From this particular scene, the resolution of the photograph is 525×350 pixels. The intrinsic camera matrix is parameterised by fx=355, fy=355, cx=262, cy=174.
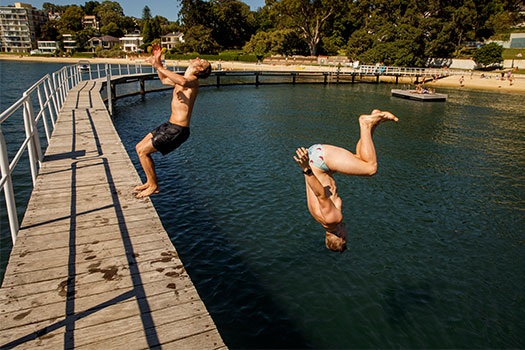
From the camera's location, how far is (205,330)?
3863mm

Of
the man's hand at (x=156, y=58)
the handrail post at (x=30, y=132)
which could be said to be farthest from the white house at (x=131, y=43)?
the man's hand at (x=156, y=58)

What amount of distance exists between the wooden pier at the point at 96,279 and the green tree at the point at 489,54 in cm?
7429

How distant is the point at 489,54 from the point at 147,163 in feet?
246

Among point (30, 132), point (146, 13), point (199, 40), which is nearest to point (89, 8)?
point (146, 13)

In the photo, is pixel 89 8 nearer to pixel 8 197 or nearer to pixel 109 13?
pixel 109 13

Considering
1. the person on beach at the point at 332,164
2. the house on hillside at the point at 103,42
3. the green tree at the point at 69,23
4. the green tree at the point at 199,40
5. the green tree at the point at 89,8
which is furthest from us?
the green tree at the point at 89,8

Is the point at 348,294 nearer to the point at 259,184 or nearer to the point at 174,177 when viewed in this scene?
the point at 259,184

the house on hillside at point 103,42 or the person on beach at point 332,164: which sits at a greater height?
the house on hillside at point 103,42

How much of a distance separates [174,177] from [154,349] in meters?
12.1

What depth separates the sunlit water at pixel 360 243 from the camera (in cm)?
727

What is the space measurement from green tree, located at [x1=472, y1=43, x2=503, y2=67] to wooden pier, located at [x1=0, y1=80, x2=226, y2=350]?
74.3 metres

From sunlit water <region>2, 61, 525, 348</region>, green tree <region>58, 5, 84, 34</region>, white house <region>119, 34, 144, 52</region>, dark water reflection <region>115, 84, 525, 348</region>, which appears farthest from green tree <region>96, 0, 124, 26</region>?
sunlit water <region>2, 61, 525, 348</region>

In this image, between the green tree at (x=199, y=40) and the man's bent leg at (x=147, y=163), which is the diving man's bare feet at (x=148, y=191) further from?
the green tree at (x=199, y=40)

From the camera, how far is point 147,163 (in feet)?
21.1
